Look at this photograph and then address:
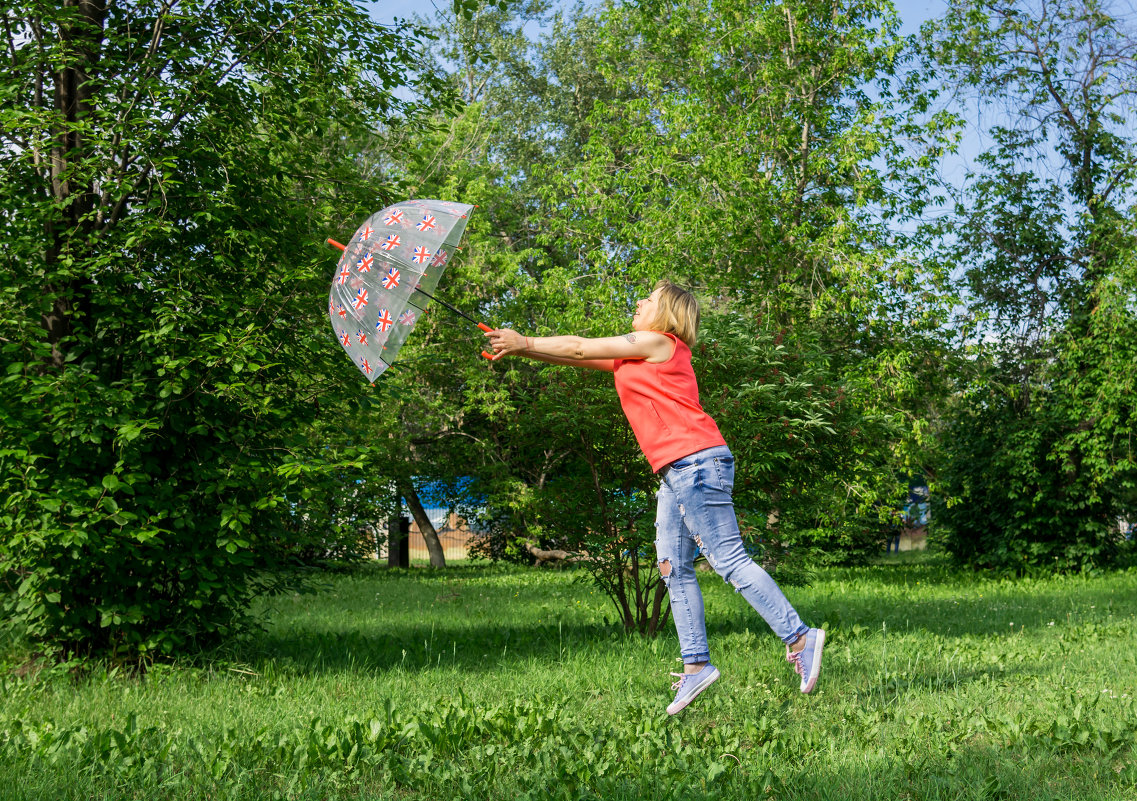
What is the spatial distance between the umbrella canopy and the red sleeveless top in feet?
3.54

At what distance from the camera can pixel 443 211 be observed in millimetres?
4707

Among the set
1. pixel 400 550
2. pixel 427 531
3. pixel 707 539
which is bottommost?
pixel 400 550

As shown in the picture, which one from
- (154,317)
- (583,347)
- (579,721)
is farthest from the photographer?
(154,317)

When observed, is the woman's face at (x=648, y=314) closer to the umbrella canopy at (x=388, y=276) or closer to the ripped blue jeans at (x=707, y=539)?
the ripped blue jeans at (x=707, y=539)

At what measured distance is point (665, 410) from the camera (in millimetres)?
4230

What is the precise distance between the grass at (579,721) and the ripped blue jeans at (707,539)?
1.36 ft

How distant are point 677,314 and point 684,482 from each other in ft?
2.75

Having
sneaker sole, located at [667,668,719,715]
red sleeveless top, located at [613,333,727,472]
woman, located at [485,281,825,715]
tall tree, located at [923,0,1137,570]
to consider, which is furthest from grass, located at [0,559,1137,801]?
tall tree, located at [923,0,1137,570]

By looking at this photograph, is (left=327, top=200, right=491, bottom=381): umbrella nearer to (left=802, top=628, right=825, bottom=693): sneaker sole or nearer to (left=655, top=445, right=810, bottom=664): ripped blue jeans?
(left=655, top=445, right=810, bottom=664): ripped blue jeans

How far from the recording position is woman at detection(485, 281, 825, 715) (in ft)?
13.7

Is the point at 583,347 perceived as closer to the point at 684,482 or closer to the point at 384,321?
Answer: the point at 684,482

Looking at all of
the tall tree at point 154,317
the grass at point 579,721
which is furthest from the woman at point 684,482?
the tall tree at point 154,317

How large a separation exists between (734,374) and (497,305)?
14788 mm

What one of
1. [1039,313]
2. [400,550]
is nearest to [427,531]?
[400,550]
